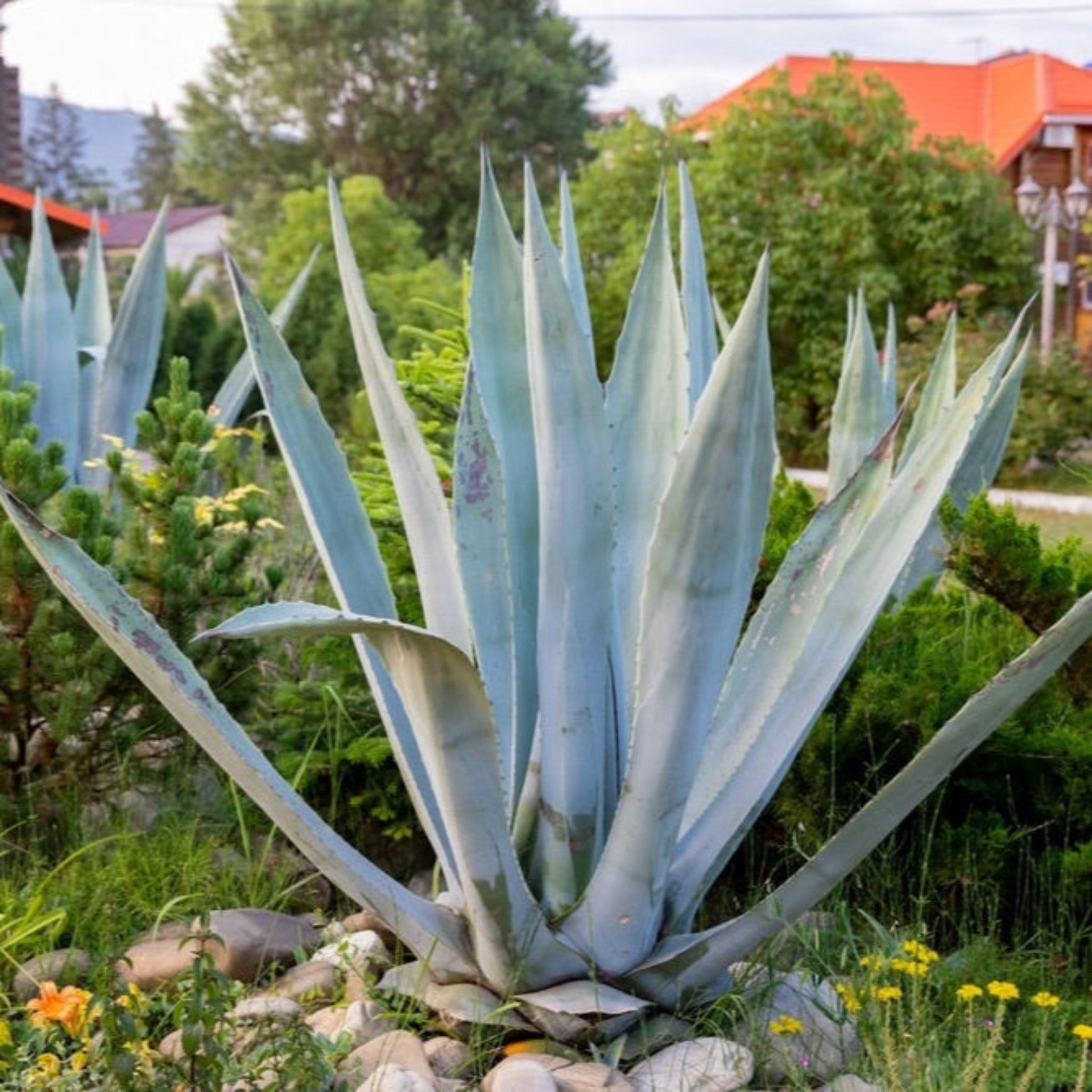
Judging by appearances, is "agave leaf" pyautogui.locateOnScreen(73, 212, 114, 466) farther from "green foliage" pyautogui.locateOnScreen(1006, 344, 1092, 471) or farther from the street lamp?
the street lamp

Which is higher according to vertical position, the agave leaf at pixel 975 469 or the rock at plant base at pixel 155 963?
the agave leaf at pixel 975 469

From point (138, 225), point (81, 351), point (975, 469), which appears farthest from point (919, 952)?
point (138, 225)

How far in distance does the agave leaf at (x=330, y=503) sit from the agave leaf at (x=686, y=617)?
0.35 meters

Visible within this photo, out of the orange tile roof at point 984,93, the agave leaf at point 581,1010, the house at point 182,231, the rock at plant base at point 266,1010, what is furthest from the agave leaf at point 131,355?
the house at point 182,231

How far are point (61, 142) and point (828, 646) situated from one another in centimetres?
8267

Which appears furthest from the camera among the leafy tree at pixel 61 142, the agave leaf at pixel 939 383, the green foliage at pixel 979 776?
the leafy tree at pixel 61 142

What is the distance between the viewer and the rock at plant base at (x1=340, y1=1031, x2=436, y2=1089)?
249cm

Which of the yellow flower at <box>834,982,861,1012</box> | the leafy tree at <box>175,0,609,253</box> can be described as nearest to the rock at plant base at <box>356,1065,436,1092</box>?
the yellow flower at <box>834,982,861,1012</box>

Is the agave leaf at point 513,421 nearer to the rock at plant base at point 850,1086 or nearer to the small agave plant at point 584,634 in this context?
the small agave plant at point 584,634

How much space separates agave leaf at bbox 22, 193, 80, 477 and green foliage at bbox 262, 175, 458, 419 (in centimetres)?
370

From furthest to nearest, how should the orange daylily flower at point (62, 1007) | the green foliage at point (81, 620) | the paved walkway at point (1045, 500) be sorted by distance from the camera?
the paved walkway at point (1045, 500), the green foliage at point (81, 620), the orange daylily flower at point (62, 1007)

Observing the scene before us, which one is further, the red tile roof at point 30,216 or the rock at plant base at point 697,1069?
the red tile roof at point 30,216

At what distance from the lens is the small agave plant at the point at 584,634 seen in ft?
7.75

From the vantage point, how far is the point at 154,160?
78.4 m
